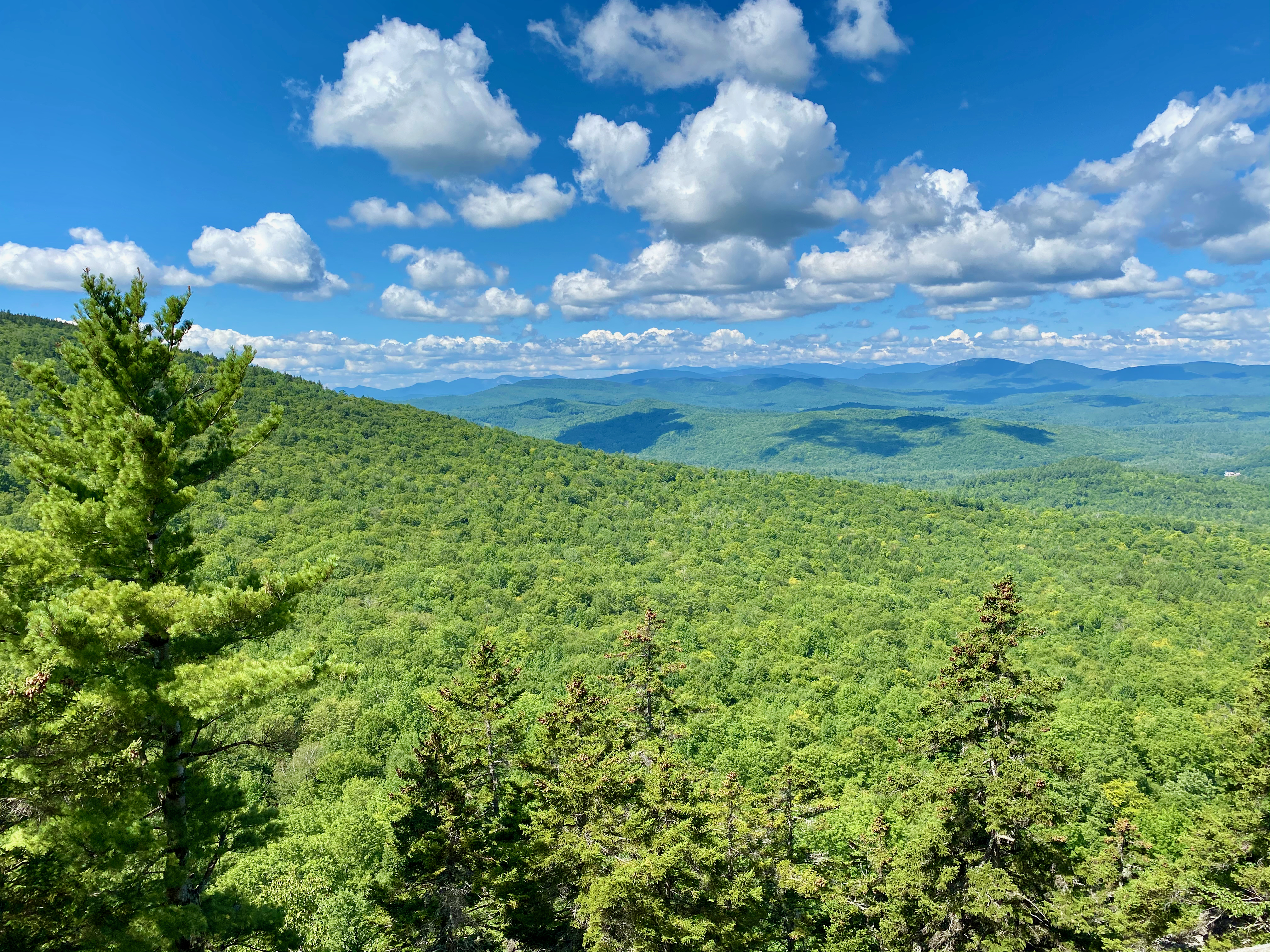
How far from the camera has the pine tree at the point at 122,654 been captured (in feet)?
27.1

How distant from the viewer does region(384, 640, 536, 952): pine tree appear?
699 inches

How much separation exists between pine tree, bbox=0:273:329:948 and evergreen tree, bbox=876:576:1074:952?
17.1m

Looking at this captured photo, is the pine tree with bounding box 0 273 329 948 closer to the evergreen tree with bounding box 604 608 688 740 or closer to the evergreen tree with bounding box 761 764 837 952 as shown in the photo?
the evergreen tree with bounding box 604 608 688 740

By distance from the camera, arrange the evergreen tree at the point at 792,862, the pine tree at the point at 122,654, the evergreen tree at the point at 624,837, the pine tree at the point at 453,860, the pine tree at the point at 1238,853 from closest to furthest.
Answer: the pine tree at the point at 122,654 → the evergreen tree at the point at 624,837 → the pine tree at the point at 1238,853 → the pine tree at the point at 453,860 → the evergreen tree at the point at 792,862

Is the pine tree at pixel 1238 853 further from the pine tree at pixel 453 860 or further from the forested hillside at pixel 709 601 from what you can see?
the pine tree at pixel 453 860

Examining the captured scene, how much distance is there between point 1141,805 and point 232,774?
56471 mm

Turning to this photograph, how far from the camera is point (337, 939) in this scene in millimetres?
22484

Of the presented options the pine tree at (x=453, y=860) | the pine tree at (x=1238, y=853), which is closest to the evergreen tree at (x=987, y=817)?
the pine tree at (x=1238, y=853)

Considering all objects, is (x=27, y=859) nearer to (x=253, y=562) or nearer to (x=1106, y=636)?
(x=253, y=562)

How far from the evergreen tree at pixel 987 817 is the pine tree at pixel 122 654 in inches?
673

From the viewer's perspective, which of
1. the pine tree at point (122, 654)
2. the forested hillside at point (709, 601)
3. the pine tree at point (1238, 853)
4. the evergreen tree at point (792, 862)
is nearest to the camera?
the pine tree at point (122, 654)

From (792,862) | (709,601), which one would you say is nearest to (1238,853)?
(792,862)

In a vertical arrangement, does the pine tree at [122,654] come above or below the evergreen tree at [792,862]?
above

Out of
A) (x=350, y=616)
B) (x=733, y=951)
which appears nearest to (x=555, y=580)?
(x=350, y=616)
